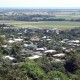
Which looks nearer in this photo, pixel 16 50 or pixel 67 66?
pixel 67 66

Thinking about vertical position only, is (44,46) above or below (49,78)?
below

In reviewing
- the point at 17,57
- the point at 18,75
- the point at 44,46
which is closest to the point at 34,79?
the point at 18,75

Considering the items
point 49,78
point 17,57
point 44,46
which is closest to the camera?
point 49,78

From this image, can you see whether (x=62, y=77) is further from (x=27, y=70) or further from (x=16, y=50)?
(x=16, y=50)

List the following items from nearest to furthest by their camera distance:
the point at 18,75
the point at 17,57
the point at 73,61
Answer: the point at 18,75, the point at 73,61, the point at 17,57

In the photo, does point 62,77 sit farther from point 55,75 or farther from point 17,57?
point 17,57

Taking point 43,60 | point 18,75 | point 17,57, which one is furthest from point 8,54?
point 18,75

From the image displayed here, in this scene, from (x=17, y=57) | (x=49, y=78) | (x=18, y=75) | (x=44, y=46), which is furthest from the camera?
(x=44, y=46)

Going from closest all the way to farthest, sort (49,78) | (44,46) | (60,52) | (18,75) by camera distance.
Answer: (18,75) < (49,78) < (60,52) < (44,46)

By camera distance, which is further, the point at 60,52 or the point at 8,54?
the point at 60,52
